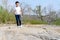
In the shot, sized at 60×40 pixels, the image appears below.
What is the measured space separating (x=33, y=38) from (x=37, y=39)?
8.8 inches

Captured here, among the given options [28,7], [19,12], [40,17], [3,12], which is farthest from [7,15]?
[19,12]

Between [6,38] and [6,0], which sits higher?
[6,0]

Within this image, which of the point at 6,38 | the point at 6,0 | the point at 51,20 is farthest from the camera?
the point at 51,20

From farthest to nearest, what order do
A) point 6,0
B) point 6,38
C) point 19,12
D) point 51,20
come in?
point 51,20 → point 6,0 → point 19,12 → point 6,38

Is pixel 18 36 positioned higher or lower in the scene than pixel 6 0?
lower

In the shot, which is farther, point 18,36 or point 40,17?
point 40,17

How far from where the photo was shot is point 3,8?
23281 mm

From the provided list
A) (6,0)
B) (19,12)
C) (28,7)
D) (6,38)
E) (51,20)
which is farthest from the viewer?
(51,20)

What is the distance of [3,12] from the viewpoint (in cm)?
2330

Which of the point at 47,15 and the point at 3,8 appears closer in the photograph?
the point at 3,8

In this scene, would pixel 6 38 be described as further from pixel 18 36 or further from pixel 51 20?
pixel 51 20

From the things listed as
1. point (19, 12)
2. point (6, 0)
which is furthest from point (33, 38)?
point (6, 0)

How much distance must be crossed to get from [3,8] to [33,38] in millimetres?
10682

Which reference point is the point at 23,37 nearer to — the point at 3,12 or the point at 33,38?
the point at 33,38
